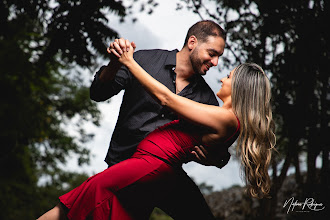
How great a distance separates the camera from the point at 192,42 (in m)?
3.52

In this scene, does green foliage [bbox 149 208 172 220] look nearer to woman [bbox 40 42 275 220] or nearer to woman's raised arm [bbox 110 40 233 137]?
woman [bbox 40 42 275 220]

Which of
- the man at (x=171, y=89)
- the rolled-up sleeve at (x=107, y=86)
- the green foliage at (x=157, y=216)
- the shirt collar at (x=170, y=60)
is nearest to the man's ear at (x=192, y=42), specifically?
the man at (x=171, y=89)

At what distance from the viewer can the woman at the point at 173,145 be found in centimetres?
256

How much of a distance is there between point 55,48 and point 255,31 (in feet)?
9.84

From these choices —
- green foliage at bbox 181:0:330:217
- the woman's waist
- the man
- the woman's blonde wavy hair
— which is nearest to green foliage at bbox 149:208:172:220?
green foliage at bbox 181:0:330:217

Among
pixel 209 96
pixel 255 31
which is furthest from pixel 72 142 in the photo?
pixel 209 96

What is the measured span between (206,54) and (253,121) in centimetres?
73

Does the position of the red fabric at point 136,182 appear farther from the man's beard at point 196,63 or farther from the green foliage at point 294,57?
the green foliage at point 294,57

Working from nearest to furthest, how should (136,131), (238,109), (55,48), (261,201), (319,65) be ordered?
A: (238,109) → (136,131) → (55,48) → (319,65) → (261,201)

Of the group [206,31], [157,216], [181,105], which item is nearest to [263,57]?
[206,31]

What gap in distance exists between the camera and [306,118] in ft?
18.3

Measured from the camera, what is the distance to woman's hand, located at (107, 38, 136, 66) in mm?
2725

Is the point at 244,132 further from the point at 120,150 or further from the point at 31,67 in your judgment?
the point at 31,67

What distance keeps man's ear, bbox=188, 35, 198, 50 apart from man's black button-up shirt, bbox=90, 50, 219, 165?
→ 0.18 meters
